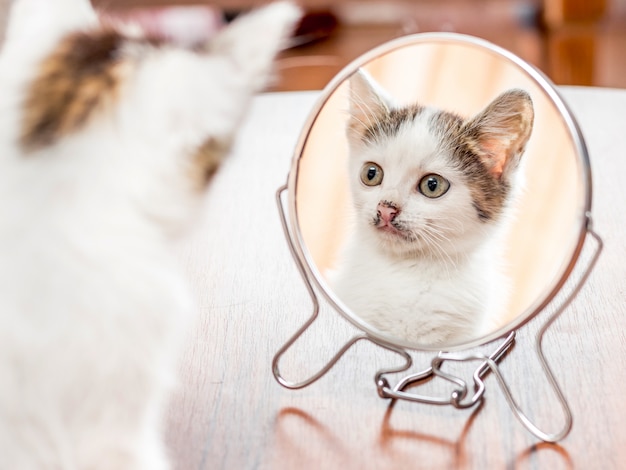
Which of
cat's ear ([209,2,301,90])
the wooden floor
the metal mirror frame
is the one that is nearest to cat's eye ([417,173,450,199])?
the metal mirror frame

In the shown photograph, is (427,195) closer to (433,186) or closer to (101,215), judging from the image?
(433,186)

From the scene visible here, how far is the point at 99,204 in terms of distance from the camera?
0.48 metres

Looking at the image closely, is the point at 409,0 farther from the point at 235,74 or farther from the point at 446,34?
the point at 235,74

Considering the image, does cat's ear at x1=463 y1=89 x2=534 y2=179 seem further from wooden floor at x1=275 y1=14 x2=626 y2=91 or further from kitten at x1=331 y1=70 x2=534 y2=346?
wooden floor at x1=275 y1=14 x2=626 y2=91

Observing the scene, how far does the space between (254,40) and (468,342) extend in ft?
1.04

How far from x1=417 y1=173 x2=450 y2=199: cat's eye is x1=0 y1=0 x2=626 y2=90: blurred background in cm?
120

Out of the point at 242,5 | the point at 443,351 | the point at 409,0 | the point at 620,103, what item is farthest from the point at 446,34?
the point at 409,0

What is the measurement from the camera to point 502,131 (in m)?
0.73

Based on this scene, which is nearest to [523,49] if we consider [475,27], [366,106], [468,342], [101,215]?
[475,27]

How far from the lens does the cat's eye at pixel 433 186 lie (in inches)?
29.7

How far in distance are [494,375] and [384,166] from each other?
0.21 metres

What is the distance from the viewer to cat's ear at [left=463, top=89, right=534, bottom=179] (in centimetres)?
71

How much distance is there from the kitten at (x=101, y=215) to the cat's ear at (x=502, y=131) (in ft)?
0.82

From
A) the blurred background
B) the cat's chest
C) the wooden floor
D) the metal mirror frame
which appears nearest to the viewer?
the metal mirror frame
